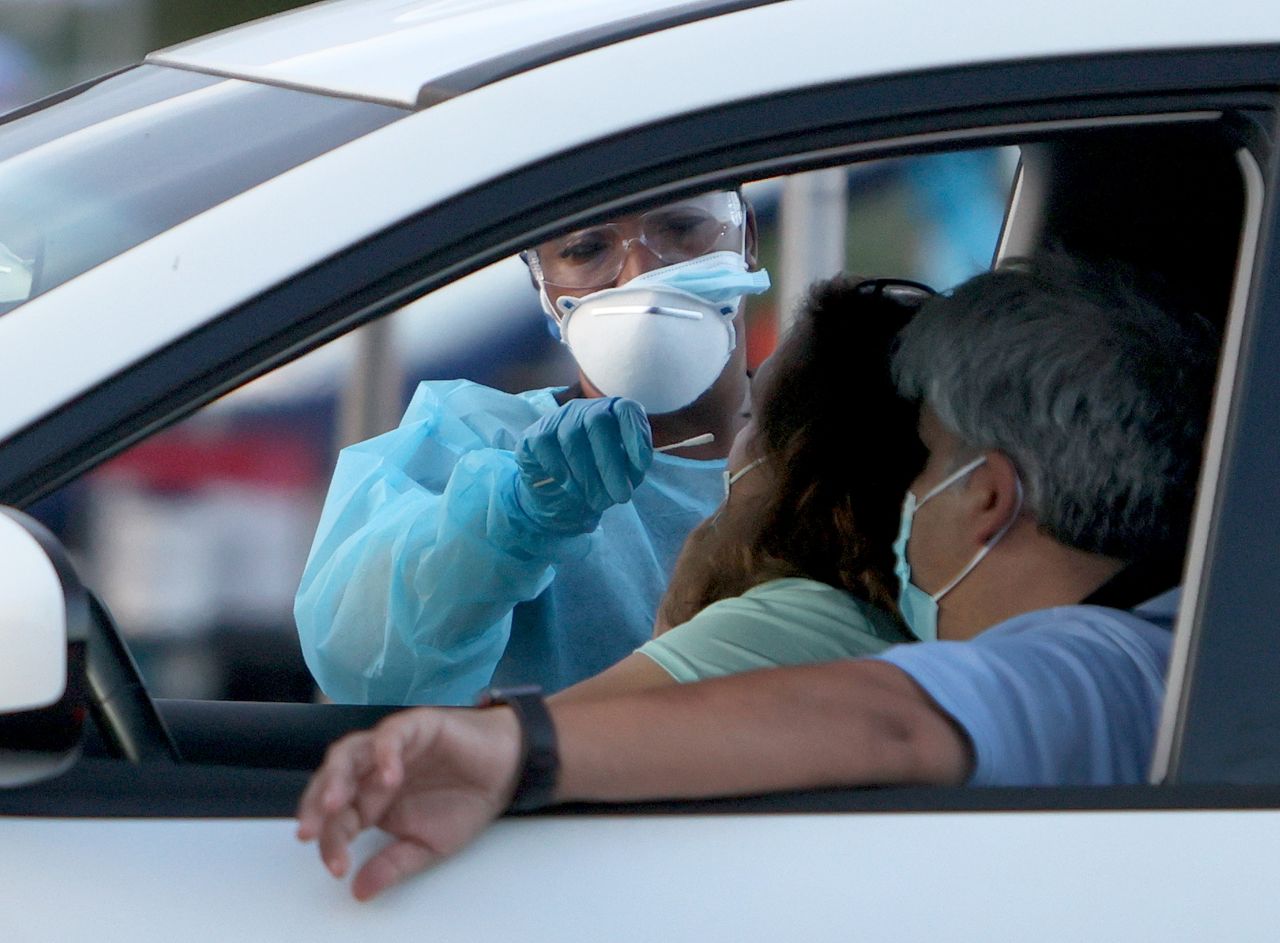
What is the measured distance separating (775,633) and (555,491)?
0.45 meters

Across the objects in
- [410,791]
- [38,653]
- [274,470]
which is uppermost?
[38,653]

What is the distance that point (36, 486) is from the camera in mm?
1146

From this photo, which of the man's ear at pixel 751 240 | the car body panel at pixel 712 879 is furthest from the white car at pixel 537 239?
the man's ear at pixel 751 240

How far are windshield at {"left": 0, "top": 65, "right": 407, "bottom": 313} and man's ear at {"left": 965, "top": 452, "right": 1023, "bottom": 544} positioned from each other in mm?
737

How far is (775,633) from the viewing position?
180 cm

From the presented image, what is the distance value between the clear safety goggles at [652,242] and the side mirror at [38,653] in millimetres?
1069

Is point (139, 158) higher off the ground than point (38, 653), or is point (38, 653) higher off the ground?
point (139, 158)

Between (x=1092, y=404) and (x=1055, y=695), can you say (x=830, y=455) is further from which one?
(x=1055, y=695)

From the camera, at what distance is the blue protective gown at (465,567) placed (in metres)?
2.26

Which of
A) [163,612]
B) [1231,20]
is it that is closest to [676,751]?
[1231,20]

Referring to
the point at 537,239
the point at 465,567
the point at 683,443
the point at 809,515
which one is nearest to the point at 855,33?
the point at 537,239

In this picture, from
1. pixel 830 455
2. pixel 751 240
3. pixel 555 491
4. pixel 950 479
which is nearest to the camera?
pixel 950 479

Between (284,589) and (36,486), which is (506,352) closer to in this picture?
(284,589)

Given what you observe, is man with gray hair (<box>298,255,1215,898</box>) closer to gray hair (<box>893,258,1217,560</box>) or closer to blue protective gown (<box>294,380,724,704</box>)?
gray hair (<box>893,258,1217,560</box>)
